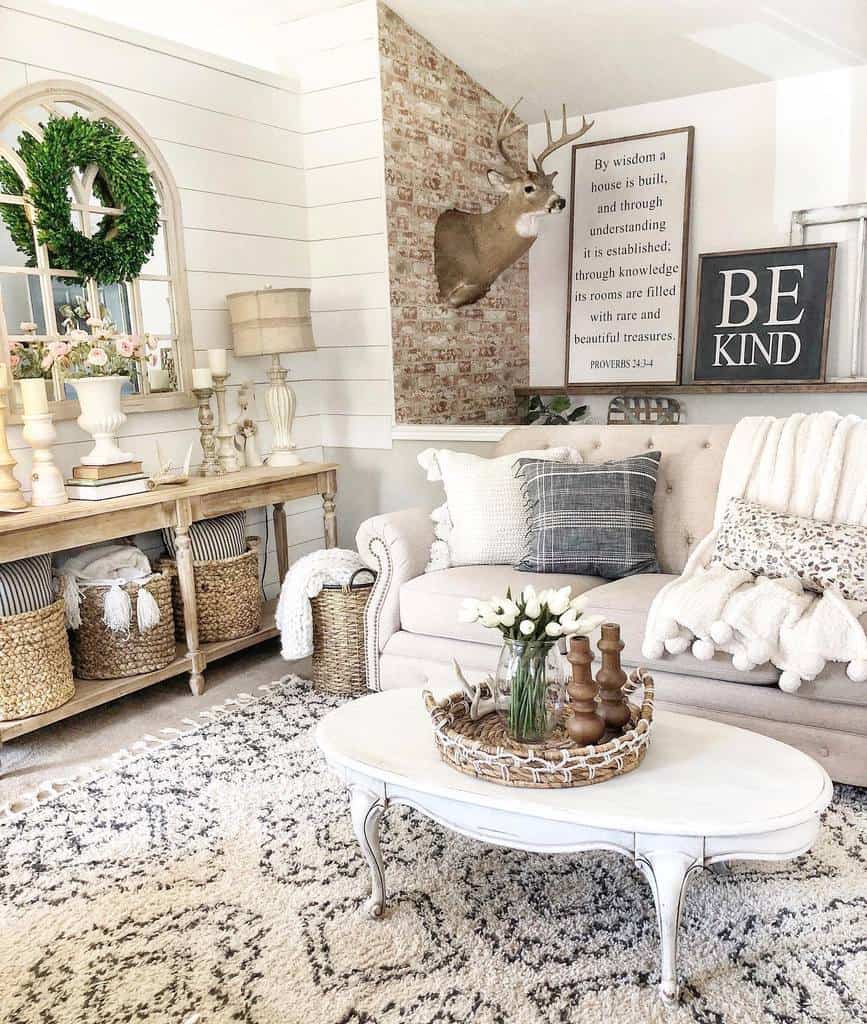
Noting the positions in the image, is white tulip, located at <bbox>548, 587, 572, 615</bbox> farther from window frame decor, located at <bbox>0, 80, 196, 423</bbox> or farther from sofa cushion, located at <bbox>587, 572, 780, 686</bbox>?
window frame decor, located at <bbox>0, 80, 196, 423</bbox>

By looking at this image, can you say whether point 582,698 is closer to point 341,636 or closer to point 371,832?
point 371,832

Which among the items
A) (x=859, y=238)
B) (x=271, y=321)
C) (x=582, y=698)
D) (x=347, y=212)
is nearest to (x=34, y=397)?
(x=271, y=321)

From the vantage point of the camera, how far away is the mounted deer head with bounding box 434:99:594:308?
4570 millimetres

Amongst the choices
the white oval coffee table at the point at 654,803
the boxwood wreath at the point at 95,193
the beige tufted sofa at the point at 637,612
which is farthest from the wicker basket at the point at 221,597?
the white oval coffee table at the point at 654,803

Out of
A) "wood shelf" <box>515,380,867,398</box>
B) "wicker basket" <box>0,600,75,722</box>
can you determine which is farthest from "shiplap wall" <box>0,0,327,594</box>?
"wood shelf" <box>515,380,867,398</box>

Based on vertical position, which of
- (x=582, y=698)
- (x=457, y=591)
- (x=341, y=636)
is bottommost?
(x=341, y=636)

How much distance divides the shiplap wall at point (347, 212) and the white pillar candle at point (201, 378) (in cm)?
87

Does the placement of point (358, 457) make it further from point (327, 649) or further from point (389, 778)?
point (389, 778)

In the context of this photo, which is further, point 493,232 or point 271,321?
point 493,232

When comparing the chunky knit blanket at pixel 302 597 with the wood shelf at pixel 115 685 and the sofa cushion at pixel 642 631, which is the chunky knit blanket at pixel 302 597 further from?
the sofa cushion at pixel 642 631

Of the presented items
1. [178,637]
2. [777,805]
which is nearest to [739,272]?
[178,637]

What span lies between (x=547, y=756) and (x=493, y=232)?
3.48 m

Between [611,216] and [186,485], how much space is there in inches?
117

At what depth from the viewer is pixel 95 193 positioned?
355cm
